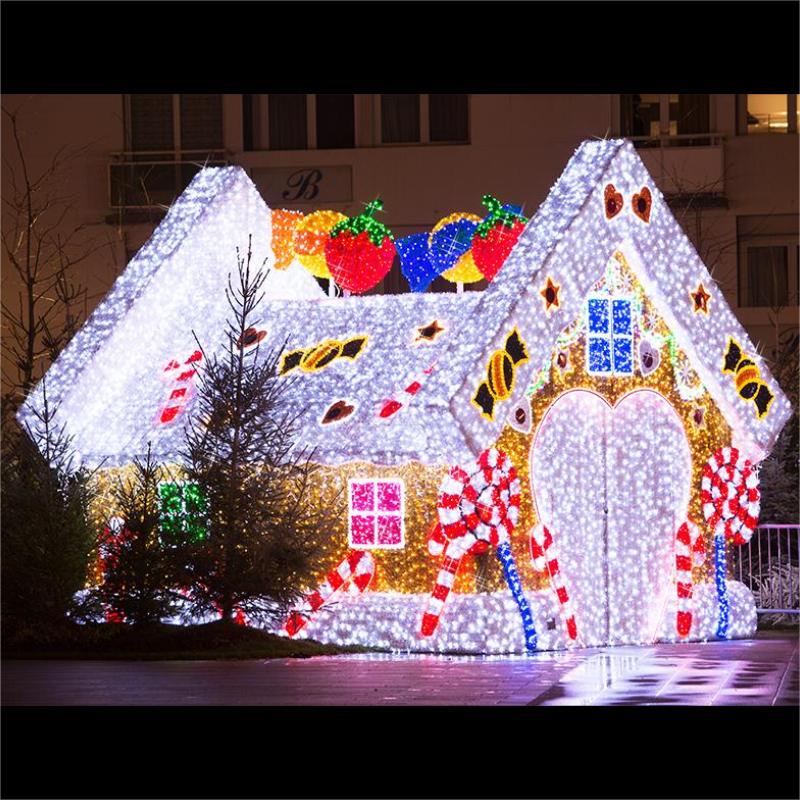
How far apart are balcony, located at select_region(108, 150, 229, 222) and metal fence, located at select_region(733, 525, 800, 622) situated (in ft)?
37.6

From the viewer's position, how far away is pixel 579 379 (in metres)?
17.2

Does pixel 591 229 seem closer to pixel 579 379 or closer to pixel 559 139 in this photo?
pixel 579 379

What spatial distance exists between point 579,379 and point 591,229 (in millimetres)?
1298

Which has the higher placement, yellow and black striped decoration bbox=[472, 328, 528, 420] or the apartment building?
the apartment building

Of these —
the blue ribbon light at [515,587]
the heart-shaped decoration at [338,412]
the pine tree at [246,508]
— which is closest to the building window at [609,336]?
the blue ribbon light at [515,587]

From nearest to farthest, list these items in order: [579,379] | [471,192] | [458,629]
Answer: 1. [458,629]
2. [579,379]
3. [471,192]

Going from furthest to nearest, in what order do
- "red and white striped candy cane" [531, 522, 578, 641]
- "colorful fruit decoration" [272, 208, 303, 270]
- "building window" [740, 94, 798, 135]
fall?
"building window" [740, 94, 798, 135], "colorful fruit decoration" [272, 208, 303, 270], "red and white striped candy cane" [531, 522, 578, 641]

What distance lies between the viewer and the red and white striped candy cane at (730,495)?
60.7 feet

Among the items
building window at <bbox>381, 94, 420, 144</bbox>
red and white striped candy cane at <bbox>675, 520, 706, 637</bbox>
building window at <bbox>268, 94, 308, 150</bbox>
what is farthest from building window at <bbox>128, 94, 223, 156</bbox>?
red and white striped candy cane at <bbox>675, 520, 706, 637</bbox>

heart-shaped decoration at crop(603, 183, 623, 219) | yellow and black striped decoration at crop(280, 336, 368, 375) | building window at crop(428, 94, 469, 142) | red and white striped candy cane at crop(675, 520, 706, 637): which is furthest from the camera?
building window at crop(428, 94, 469, 142)

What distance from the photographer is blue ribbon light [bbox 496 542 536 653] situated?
1619cm

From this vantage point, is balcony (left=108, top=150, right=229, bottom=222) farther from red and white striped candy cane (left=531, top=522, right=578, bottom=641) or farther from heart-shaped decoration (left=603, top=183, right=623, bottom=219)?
red and white striped candy cane (left=531, top=522, right=578, bottom=641)

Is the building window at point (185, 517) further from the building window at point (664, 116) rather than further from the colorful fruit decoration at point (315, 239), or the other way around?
the building window at point (664, 116)

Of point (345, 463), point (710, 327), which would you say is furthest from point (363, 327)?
point (710, 327)
